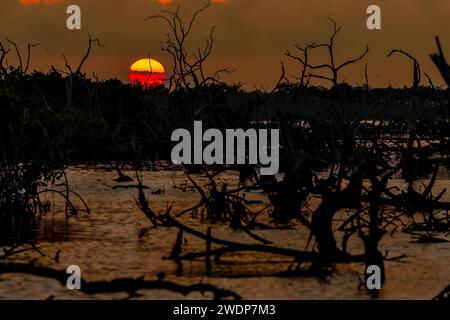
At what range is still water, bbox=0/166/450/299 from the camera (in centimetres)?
807

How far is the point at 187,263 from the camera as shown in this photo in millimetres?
9312

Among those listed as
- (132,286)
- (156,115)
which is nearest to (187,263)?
(132,286)

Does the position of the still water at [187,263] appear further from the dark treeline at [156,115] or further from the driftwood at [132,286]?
the dark treeline at [156,115]

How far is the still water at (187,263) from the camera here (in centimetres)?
807

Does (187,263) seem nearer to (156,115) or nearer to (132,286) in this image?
(132,286)

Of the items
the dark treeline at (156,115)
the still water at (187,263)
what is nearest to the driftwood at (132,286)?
the still water at (187,263)

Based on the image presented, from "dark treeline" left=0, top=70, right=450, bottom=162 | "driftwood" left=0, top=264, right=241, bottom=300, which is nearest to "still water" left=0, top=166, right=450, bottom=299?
"driftwood" left=0, top=264, right=241, bottom=300

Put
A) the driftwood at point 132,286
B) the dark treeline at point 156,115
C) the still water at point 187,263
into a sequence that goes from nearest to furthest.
A: 1. the driftwood at point 132,286
2. the still water at point 187,263
3. the dark treeline at point 156,115

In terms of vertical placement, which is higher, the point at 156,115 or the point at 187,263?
the point at 156,115

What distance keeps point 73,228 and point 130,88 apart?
22.2 metres

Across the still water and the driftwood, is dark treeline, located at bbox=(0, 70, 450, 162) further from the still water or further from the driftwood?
the driftwood
